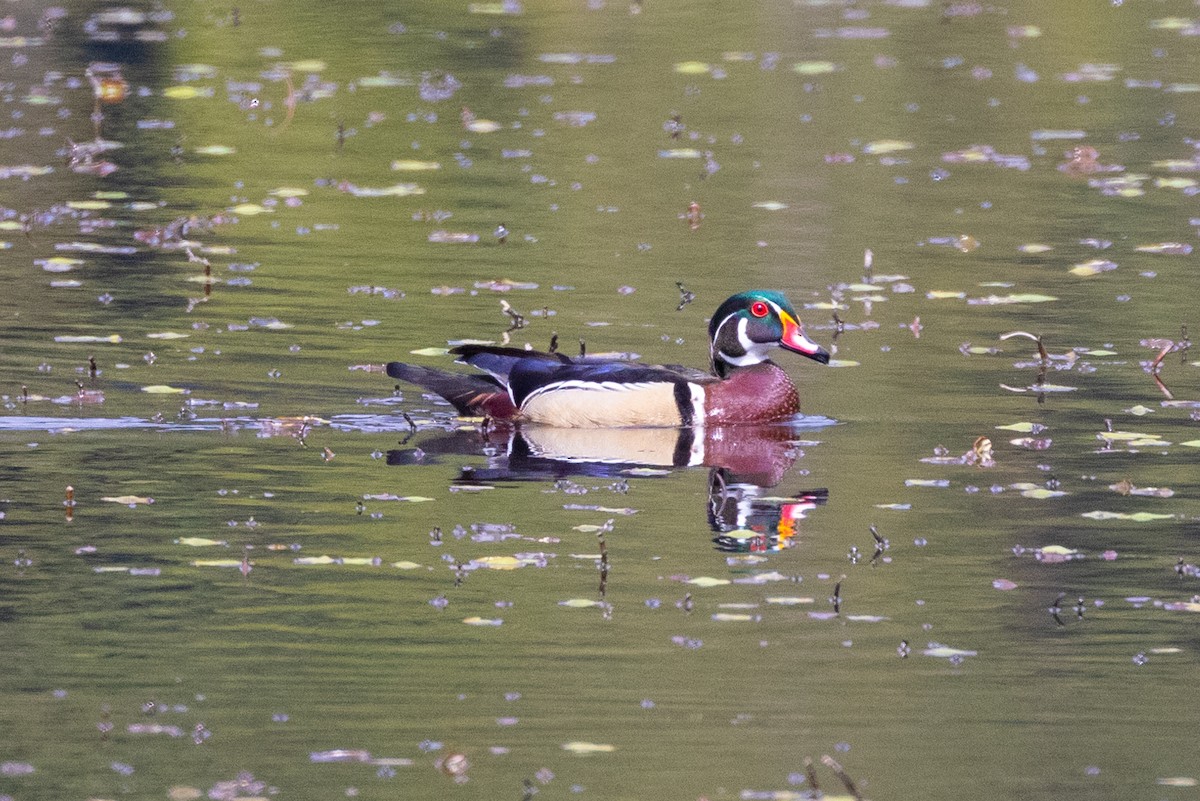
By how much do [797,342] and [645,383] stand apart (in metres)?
0.98

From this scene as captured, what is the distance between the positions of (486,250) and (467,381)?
4.03m

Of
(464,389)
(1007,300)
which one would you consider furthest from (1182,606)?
(1007,300)

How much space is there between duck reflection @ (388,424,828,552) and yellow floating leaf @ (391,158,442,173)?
7.75 m

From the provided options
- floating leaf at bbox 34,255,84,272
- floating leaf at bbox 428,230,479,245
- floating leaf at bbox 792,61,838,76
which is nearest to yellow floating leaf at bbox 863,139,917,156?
floating leaf at bbox 792,61,838,76

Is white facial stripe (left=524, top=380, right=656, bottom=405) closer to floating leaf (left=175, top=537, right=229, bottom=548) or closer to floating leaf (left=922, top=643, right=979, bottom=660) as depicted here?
floating leaf (left=175, top=537, right=229, bottom=548)

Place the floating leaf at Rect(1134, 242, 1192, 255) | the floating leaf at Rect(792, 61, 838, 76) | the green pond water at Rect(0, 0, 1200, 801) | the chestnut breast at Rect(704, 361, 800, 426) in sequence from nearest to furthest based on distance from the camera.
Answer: the green pond water at Rect(0, 0, 1200, 801) < the chestnut breast at Rect(704, 361, 800, 426) < the floating leaf at Rect(1134, 242, 1192, 255) < the floating leaf at Rect(792, 61, 838, 76)

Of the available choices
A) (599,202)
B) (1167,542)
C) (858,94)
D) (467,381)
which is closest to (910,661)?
(1167,542)

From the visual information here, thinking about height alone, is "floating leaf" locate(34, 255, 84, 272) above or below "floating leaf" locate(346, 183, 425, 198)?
below

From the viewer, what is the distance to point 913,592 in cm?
913

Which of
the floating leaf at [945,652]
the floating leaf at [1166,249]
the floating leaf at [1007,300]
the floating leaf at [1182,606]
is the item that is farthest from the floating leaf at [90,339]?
the floating leaf at [1166,249]

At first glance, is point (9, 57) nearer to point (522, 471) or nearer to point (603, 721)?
point (522, 471)

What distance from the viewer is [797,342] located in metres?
12.8

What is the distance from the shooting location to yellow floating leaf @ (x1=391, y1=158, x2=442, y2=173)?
65.5ft

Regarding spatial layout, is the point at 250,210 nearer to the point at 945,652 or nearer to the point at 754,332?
the point at 754,332
